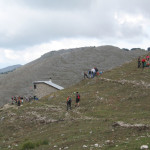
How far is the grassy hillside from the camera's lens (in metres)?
18.1

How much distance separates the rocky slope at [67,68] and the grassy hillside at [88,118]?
68372mm

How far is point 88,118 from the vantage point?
2598cm

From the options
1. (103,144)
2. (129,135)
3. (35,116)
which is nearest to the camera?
(103,144)

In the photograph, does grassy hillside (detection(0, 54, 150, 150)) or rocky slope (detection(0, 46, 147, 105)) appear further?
rocky slope (detection(0, 46, 147, 105))

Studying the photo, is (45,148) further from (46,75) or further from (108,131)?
(46,75)

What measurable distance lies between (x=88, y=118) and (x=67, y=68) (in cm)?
9958

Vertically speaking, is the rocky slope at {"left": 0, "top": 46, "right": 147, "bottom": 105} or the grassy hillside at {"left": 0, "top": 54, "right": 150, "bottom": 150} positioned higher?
the rocky slope at {"left": 0, "top": 46, "right": 147, "bottom": 105}

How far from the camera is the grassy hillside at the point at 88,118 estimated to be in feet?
59.5

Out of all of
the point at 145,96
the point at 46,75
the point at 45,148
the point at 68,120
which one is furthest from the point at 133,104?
the point at 46,75

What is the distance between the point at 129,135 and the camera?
51.1 ft

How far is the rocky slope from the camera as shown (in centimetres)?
11019

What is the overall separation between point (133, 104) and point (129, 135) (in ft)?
45.5

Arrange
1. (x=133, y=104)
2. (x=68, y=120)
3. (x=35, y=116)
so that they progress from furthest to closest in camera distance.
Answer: (x=35, y=116), (x=133, y=104), (x=68, y=120)

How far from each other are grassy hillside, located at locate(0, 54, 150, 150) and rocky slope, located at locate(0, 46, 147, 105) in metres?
68.4
